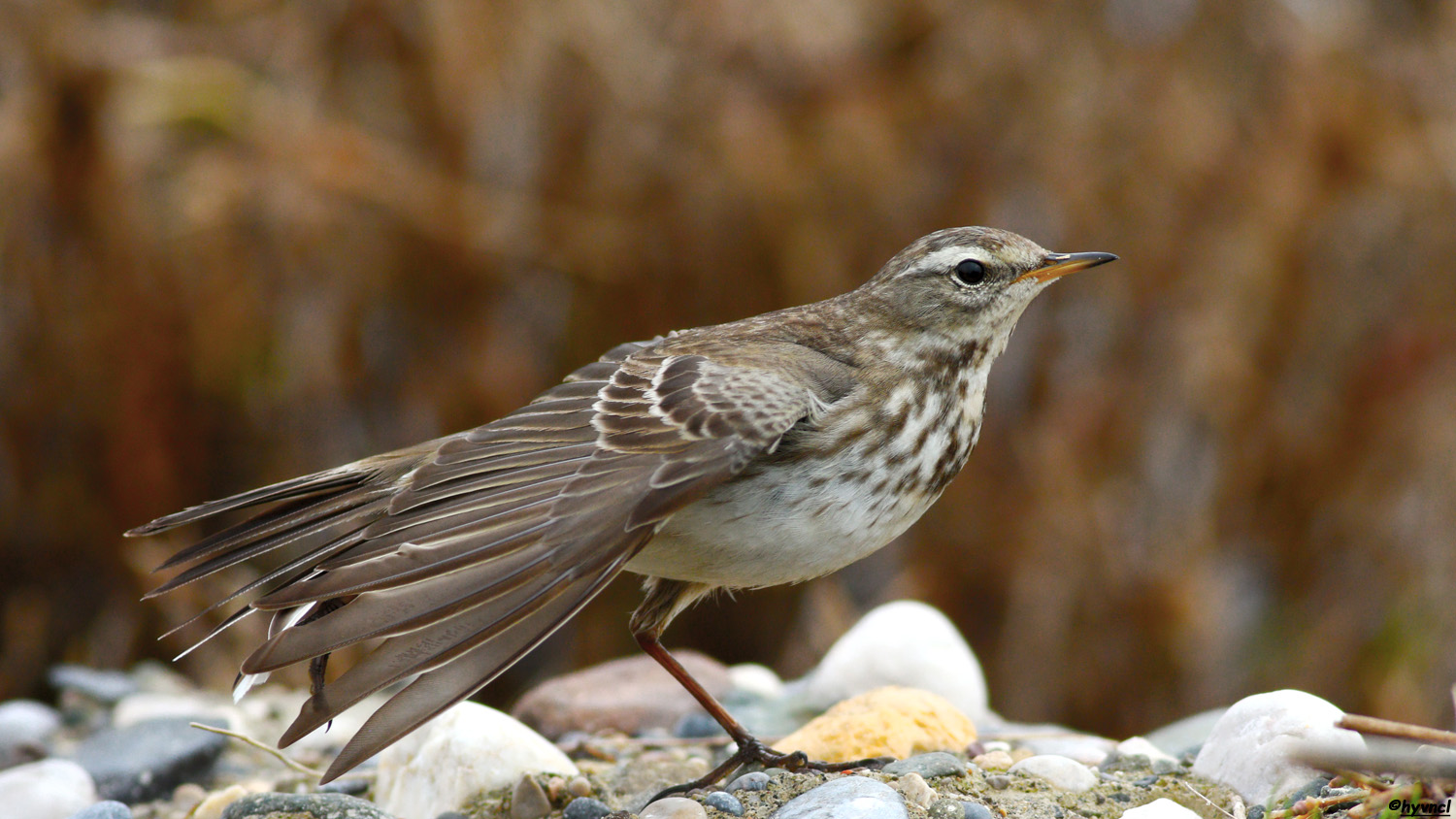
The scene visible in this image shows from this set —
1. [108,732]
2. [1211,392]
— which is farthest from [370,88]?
[1211,392]

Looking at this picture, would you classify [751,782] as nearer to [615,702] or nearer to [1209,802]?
[1209,802]

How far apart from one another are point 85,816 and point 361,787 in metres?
0.98

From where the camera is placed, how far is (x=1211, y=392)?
28.5 feet

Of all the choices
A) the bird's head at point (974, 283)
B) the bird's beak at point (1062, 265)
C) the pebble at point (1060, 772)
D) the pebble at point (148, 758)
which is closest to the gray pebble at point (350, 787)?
the pebble at point (148, 758)

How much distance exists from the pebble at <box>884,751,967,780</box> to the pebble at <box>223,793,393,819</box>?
4.69 feet

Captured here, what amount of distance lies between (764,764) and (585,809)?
0.58 m

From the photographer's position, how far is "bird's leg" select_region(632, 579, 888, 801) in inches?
162

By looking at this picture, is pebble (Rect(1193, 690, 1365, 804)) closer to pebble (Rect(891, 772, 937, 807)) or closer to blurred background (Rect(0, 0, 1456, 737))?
pebble (Rect(891, 772, 937, 807))

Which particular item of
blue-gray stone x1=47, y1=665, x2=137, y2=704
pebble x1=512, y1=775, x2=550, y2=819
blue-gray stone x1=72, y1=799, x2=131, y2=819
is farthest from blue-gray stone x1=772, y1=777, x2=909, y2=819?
blue-gray stone x1=47, y1=665, x2=137, y2=704

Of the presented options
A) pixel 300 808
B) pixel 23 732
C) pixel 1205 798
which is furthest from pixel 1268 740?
pixel 23 732

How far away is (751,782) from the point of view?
158 inches

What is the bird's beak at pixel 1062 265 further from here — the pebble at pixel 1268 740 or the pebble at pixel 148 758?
the pebble at pixel 148 758

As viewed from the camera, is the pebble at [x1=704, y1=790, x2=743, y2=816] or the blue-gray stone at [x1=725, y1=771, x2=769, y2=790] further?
the blue-gray stone at [x1=725, y1=771, x2=769, y2=790]

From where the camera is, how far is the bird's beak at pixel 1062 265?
4.55m
